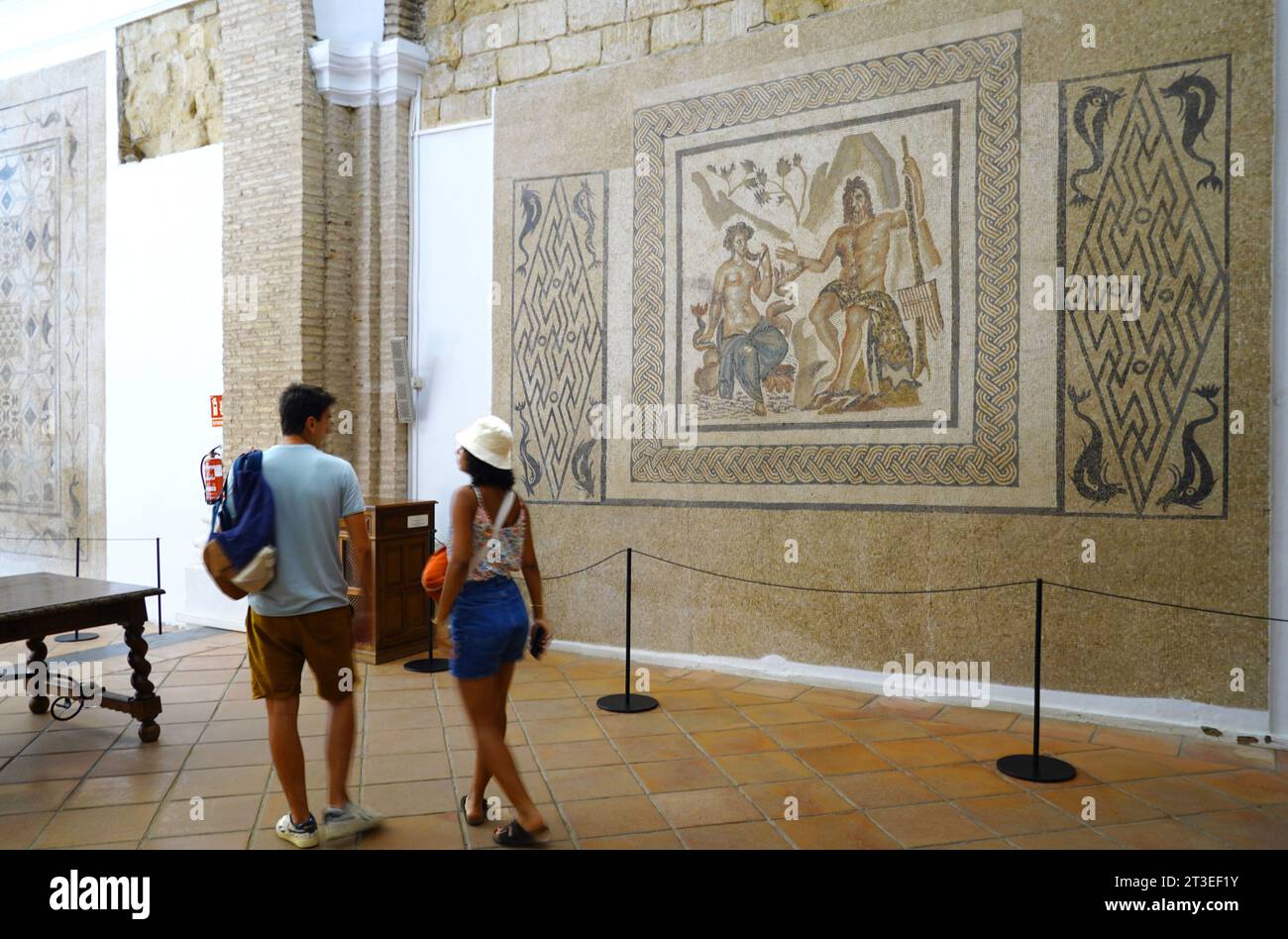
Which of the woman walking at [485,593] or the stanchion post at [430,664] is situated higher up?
the woman walking at [485,593]

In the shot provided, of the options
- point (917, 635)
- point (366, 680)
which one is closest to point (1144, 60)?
point (917, 635)

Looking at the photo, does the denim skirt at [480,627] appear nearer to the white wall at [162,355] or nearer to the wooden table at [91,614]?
the wooden table at [91,614]

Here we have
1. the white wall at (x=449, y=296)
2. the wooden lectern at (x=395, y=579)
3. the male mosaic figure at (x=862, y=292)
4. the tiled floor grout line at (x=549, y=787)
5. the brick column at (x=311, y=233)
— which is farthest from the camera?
the brick column at (x=311, y=233)

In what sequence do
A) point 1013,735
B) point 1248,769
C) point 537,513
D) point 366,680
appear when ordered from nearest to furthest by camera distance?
1. point 1248,769
2. point 1013,735
3. point 366,680
4. point 537,513

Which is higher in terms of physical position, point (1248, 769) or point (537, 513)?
point (537, 513)

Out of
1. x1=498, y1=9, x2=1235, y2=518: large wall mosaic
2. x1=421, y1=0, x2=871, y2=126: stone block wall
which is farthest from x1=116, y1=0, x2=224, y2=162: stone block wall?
x1=498, y1=9, x2=1235, y2=518: large wall mosaic

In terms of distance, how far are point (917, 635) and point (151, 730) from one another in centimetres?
411

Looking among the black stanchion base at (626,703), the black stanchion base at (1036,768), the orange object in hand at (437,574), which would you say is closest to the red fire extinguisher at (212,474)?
Answer: the black stanchion base at (626,703)

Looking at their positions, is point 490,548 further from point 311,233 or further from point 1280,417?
point 311,233

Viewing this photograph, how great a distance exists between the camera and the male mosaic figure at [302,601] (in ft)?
10.4

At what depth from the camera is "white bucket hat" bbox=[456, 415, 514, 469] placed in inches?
124

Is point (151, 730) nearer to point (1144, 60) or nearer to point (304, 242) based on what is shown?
point (304, 242)

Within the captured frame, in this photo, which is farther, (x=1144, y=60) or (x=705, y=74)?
(x=705, y=74)

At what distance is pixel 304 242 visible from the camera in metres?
7.10
